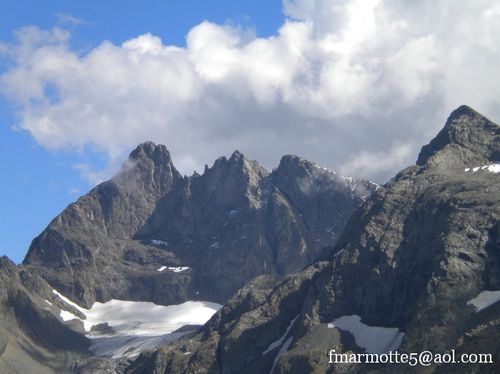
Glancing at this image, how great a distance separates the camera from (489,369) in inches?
7820
